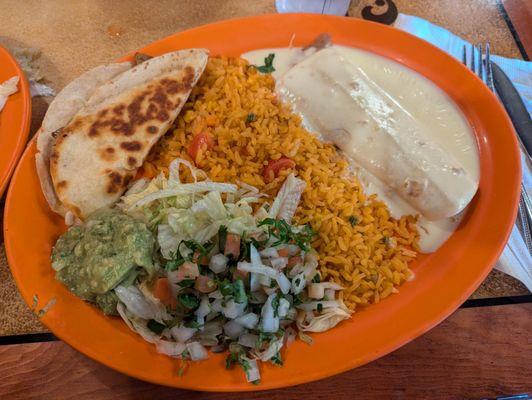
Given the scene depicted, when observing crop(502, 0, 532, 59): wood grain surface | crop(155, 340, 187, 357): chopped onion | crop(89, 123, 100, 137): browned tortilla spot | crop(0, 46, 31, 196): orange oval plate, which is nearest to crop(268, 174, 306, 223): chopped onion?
crop(155, 340, 187, 357): chopped onion

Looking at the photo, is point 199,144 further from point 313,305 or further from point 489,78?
point 489,78

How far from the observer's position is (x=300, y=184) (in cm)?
180

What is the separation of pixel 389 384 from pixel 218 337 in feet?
2.27

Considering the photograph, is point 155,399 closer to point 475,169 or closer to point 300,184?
point 300,184

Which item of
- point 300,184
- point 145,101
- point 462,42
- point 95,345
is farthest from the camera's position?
point 462,42

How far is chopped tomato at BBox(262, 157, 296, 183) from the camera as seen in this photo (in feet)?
6.12

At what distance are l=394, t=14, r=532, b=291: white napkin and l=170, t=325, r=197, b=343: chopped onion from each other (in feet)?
4.38

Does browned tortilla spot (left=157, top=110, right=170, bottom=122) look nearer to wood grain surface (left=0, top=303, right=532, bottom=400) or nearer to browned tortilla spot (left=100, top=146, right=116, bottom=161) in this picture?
browned tortilla spot (left=100, top=146, right=116, bottom=161)

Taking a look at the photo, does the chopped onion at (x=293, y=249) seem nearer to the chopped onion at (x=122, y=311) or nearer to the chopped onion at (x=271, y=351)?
the chopped onion at (x=271, y=351)

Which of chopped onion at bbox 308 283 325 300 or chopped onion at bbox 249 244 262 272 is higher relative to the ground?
chopped onion at bbox 249 244 262 272

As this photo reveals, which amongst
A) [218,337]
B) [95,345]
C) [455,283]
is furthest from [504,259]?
[95,345]

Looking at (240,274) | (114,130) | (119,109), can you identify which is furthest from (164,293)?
(119,109)

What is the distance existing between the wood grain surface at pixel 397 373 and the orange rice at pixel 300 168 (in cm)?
29

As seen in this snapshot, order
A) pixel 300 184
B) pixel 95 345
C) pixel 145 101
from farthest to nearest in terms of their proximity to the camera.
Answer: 1. pixel 145 101
2. pixel 300 184
3. pixel 95 345
